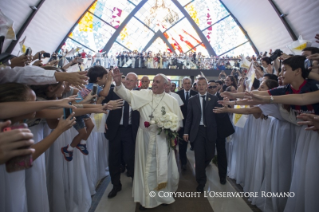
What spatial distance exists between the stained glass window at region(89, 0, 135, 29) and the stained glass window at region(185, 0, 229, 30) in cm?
592

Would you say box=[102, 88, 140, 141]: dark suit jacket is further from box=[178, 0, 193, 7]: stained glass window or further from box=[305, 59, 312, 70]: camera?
box=[178, 0, 193, 7]: stained glass window

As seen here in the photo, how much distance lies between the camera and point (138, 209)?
9.72ft

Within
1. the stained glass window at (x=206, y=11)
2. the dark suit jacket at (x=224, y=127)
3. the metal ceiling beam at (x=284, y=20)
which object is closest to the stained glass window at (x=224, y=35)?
the stained glass window at (x=206, y=11)

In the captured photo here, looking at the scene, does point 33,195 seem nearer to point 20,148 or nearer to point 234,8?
point 20,148

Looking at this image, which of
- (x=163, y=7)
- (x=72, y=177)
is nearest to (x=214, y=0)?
(x=163, y=7)

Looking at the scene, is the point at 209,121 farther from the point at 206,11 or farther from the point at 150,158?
the point at 206,11

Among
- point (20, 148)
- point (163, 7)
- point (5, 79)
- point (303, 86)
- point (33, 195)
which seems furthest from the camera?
point (163, 7)

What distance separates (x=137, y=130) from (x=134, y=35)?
17545mm

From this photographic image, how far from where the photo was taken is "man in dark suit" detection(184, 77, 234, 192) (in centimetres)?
362

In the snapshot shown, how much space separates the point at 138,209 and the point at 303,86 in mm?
2787

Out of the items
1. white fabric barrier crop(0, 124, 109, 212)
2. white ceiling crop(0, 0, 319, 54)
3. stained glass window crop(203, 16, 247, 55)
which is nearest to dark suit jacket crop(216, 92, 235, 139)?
white fabric barrier crop(0, 124, 109, 212)

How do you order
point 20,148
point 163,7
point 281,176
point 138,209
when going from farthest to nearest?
point 163,7
point 138,209
point 281,176
point 20,148

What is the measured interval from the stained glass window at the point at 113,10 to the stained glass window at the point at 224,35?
7.98 metres

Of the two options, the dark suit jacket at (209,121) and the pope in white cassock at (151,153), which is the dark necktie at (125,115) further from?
the dark suit jacket at (209,121)
